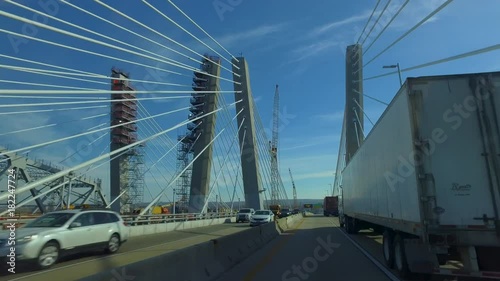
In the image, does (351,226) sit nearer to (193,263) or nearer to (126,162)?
(193,263)

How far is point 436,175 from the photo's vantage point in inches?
332

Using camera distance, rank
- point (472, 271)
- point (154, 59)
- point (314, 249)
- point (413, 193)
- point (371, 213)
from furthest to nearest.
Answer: point (154, 59) < point (314, 249) < point (371, 213) < point (413, 193) < point (472, 271)

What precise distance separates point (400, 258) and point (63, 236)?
9466mm

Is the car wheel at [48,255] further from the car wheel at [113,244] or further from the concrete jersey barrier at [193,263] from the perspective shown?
the concrete jersey barrier at [193,263]

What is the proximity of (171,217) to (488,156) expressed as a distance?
101 feet

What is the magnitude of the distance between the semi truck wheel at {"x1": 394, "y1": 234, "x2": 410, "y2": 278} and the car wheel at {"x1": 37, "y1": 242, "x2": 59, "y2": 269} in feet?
30.4

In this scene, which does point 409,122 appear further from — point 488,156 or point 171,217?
point 171,217

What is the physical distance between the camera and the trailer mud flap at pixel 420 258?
874 cm

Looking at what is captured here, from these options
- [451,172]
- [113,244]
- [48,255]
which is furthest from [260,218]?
[451,172]

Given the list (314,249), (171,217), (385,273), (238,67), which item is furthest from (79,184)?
(385,273)

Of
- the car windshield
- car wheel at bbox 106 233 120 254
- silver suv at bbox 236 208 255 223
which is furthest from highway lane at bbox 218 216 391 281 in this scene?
silver suv at bbox 236 208 255 223

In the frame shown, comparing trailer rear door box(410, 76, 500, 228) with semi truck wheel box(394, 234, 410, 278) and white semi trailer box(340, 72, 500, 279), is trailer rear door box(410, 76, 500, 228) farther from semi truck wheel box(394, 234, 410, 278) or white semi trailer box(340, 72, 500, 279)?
semi truck wheel box(394, 234, 410, 278)

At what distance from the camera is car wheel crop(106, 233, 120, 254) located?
16.3 m

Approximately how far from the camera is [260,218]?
A: 126 ft
